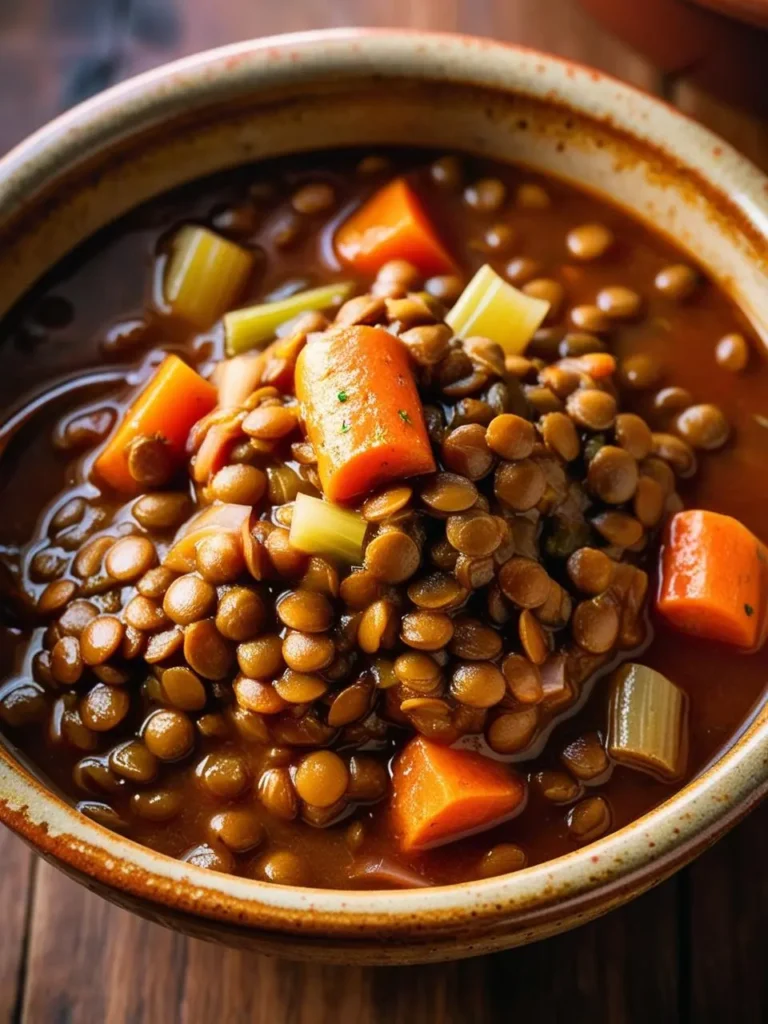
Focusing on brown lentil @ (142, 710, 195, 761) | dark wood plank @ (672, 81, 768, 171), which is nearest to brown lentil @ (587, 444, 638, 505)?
brown lentil @ (142, 710, 195, 761)

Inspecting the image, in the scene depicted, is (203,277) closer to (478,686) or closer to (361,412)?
(361,412)

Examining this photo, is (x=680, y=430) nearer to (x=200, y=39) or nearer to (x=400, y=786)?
(x=400, y=786)

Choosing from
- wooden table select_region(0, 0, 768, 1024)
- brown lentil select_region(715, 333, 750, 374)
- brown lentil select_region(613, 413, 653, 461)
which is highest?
brown lentil select_region(715, 333, 750, 374)

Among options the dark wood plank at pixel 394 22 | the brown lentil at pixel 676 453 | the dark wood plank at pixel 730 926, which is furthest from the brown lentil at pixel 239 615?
the dark wood plank at pixel 394 22

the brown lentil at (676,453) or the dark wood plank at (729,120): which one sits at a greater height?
the dark wood plank at (729,120)

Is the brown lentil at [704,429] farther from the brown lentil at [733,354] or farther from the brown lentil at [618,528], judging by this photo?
the brown lentil at [618,528]

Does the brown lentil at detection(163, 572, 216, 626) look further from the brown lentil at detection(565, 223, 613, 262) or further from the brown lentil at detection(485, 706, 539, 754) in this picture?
the brown lentil at detection(565, 223, 613, 262)
